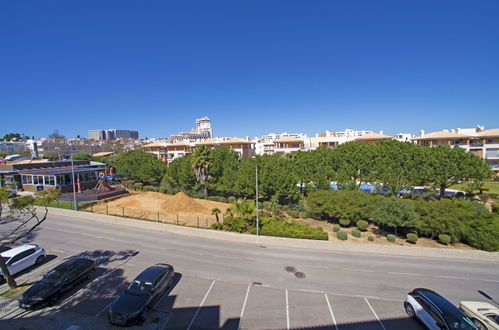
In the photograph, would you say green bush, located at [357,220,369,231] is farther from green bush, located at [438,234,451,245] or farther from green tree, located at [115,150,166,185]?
green tree, located at [115,150,166,185]

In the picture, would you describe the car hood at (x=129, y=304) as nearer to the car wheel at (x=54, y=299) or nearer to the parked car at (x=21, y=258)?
the car wheel at (x=54, y=299)

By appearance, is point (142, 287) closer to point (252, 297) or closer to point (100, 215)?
point (252, 297)

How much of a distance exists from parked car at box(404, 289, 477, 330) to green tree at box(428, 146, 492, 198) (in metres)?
30.4

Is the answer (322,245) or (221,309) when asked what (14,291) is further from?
(322,245)

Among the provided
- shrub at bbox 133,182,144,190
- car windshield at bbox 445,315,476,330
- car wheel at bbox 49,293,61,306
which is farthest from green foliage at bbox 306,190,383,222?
shrub at bbox 133,182,144,190

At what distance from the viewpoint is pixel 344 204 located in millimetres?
29953

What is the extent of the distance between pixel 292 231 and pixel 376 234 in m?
12.0

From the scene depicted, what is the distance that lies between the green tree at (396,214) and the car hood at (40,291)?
28501mm

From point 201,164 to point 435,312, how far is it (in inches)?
1431

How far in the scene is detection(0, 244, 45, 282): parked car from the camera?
15.2 meters

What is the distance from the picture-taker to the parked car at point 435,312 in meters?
9.86

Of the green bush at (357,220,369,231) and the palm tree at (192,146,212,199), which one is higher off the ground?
the palm tree at (192,146,212,199)

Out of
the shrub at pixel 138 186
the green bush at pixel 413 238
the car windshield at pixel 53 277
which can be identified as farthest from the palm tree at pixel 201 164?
the green bush at pixel 413 238

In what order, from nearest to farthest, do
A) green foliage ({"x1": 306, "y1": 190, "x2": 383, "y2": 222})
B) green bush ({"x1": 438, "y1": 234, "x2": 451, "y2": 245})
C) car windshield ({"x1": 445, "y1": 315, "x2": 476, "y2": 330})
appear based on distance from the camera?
car windshield ({"x1": 445, "y1": 315, "x2": 476, "y2": 330}) < green bush ({"x1": 438, "y1": 234, "x2": 451, "y2": 245}) < green foliage ({"x1": 306, "y1": 190, "x2": 383, "y2": 222})
